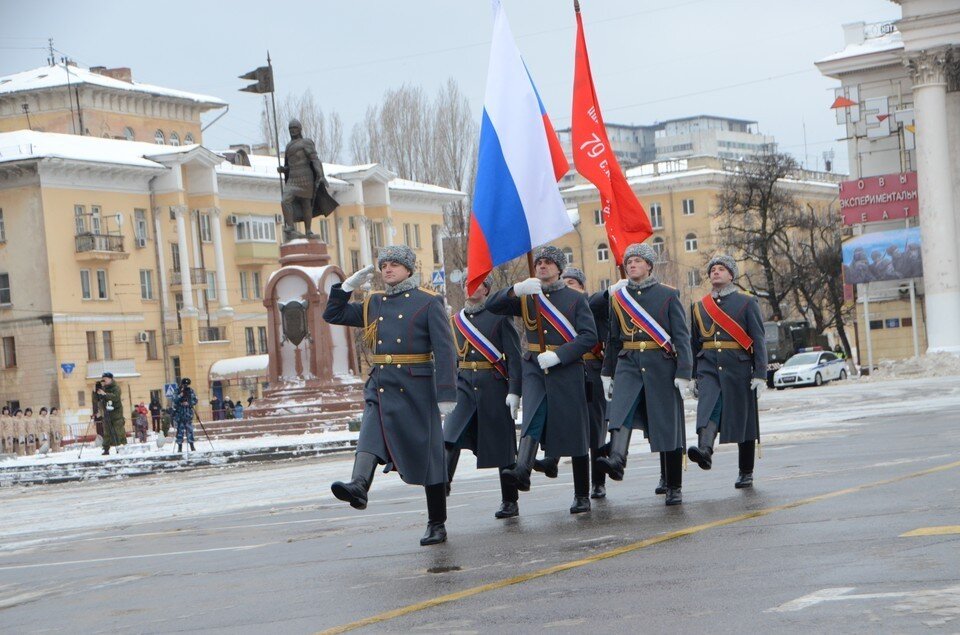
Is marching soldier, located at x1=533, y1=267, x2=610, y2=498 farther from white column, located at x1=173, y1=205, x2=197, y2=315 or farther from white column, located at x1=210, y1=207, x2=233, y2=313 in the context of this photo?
white column, located at x1=210, y1=207, x2=233, y2=313

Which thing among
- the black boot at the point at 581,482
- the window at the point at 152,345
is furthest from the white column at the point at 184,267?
the black boot at the point at 581,482

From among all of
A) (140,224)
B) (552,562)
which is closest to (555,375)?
(552,562)

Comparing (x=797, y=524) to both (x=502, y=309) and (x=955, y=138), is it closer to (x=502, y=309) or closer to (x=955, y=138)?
(x=502, y=309)

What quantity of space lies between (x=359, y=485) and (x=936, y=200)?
154 feet

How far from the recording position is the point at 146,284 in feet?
227

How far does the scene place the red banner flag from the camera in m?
13.9

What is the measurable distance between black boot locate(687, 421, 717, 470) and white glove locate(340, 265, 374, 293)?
9.43ft

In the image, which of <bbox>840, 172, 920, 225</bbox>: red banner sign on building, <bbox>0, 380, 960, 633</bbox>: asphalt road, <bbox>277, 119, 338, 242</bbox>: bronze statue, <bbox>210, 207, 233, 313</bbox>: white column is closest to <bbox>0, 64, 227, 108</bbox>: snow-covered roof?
<bbox>210, 207, 233, 313</bbox>: white column

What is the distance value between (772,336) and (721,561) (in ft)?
197

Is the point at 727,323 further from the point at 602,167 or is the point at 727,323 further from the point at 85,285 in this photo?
the point at 85,285

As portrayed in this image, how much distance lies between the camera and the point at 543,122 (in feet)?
43.2

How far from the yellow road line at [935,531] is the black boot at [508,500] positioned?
3.75 meters

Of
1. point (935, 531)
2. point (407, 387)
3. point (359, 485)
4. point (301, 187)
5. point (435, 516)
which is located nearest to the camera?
point (935, 531)

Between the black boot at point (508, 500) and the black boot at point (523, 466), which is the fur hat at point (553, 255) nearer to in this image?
the black boot at point (523, 466)
